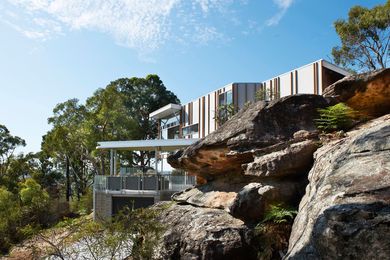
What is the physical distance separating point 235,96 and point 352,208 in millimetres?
25497

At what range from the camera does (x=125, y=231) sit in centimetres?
676

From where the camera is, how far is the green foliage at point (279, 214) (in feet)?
22.4

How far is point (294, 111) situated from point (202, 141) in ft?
7.80

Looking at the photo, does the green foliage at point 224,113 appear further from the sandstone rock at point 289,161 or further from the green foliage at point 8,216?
the sandstone rock at point 289,161

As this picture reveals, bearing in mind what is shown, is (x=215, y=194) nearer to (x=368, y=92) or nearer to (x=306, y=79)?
(x=368, y=92)

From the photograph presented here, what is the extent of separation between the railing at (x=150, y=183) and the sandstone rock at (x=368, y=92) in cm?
1297

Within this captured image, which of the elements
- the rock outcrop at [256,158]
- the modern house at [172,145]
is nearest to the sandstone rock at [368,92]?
the rock outcrop at [256,158]

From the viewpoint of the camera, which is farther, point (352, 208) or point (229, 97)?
point (229, 97)

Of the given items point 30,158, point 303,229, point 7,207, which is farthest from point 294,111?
point 30,158

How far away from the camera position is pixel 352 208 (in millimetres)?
3967

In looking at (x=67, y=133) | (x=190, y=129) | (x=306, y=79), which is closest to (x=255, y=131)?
(x=306, y=79)

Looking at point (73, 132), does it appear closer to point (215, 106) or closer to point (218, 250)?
point (215, 106)

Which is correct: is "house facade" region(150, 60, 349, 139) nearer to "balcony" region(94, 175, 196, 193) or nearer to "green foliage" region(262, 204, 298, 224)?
"balcony" region(94, 175, 196, 193)

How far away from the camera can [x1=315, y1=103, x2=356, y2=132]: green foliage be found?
310 inches
